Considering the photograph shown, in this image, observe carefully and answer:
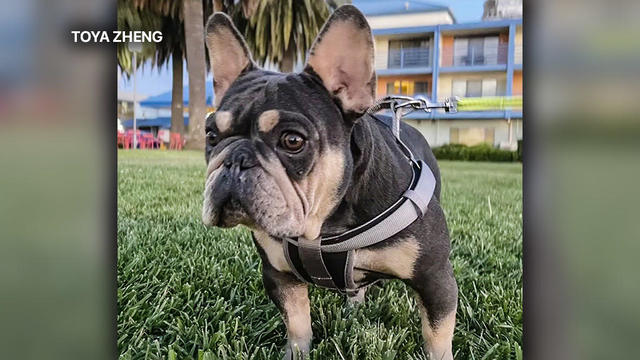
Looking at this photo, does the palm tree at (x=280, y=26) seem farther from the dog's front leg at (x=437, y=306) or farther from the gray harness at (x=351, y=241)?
the dog's front leg at (x=437, y=306)

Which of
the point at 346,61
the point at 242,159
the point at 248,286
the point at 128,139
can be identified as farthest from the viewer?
the point at 248,286

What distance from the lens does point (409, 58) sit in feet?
4.18

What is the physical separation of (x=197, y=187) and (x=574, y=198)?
0.98 metres

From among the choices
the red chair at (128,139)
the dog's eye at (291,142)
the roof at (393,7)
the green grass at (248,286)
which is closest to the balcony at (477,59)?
the roof at (393,7)

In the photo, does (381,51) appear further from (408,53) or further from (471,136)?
(471,136)

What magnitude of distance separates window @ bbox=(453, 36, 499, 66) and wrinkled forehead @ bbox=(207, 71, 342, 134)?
15.9 inches

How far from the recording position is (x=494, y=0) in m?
1.17

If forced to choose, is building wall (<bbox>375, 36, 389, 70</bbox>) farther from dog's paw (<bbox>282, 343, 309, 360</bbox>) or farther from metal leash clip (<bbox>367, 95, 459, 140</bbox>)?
dog's paw (<bbox>282, 343, 309, 360</bbox>)

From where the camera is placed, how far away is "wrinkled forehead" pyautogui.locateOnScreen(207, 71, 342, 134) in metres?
1.01

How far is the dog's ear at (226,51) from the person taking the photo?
1.15 m

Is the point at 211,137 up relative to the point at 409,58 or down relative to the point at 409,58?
down

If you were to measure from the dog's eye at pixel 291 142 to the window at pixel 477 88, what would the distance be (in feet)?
1.57

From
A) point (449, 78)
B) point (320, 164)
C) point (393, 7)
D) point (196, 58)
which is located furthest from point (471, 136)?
point (196, 58)

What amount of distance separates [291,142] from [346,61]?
0.21m
